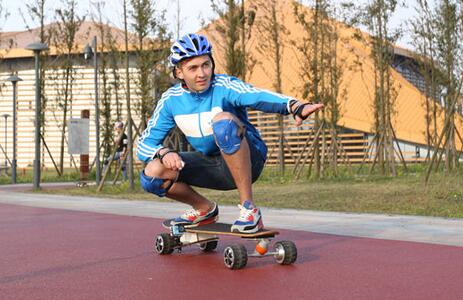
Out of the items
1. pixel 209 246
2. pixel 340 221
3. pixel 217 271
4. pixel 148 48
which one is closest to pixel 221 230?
pixel 217 271

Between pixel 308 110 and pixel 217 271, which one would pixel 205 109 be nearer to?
pixel 308 110

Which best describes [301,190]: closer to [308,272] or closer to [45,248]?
[45,248]

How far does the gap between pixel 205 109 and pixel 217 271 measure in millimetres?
1020

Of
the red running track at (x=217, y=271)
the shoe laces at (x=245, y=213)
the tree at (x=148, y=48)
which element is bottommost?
the red running track at (x=217, y=271)

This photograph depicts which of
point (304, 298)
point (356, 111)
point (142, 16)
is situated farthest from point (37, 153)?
point (356, 111)

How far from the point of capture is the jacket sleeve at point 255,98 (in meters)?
4.43

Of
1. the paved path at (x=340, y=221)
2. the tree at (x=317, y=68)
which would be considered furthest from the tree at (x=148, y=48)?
the paved path at (x=340, y=221)

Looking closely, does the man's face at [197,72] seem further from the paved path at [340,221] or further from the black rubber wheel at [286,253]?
the paved path at [340,221]

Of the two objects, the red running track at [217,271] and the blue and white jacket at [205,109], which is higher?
the blue and white jacket at [205,109]

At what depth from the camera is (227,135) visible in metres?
4.45

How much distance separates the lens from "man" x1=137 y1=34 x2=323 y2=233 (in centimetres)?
449

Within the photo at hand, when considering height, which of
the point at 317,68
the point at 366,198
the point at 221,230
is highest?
the point at 317,68

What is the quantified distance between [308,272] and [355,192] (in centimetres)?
743

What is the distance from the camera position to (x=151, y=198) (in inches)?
471
